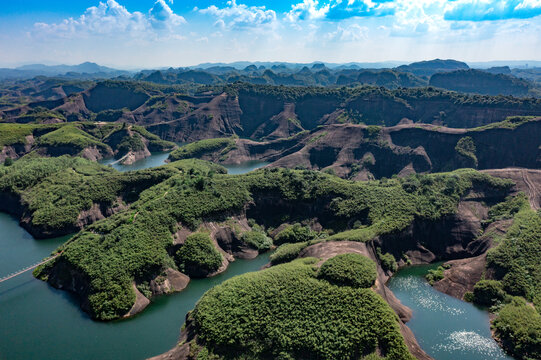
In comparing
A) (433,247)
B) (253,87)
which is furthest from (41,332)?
(253,87)

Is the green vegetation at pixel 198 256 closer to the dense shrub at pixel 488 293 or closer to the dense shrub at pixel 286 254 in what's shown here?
the dense shrub at pixel 286 254

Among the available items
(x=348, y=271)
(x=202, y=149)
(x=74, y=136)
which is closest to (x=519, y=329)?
(x=348, y=271)

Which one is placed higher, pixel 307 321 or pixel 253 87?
pixel 253 87


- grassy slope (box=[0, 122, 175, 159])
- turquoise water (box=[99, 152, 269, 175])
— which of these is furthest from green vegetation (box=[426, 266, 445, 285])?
grassy slope (box=[0, 122, 175, 159])

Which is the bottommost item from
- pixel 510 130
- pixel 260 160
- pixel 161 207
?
pixel 260 160

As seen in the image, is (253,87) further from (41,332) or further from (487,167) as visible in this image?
(41,332)
